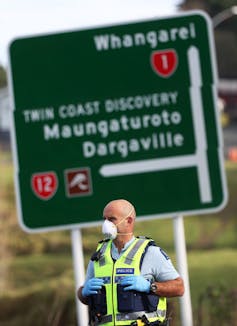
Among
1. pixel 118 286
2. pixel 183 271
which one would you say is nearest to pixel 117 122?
pixel 183 271

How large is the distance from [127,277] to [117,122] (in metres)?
7.70

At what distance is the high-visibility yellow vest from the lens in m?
8.46

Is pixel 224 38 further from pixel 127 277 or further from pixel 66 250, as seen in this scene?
pixel 127 277

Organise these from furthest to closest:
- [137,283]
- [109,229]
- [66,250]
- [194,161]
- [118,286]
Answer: [66,250] < [194,161] < [118,286] < [137,283] < [109,229]

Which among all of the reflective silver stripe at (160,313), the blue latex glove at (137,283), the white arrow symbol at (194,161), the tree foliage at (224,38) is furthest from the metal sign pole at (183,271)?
the tree foliage at (224,38)

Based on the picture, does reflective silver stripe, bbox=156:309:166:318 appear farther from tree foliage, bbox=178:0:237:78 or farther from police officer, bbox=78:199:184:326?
tree foliage, bbox=178:0:237:78

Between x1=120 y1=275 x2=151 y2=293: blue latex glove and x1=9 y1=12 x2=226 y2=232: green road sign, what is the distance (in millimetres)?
7446

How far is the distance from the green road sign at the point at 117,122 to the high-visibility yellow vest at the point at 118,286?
7.30 meters

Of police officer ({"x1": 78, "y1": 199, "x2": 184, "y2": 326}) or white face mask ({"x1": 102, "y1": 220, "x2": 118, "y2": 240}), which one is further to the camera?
police officer ({"x1": 78, "y1": 199, "x2": 184, "y2": 326})

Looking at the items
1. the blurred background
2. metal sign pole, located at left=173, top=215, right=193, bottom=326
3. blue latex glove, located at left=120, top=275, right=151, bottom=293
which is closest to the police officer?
blue latex glove, located at left=120, top=275, right=151, bottom=293

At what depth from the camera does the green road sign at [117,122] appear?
16.0 m

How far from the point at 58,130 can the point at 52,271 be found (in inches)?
377

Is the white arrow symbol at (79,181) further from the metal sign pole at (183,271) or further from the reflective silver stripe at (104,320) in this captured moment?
the reflective silver stripe at (104,320)

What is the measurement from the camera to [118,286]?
852cm
